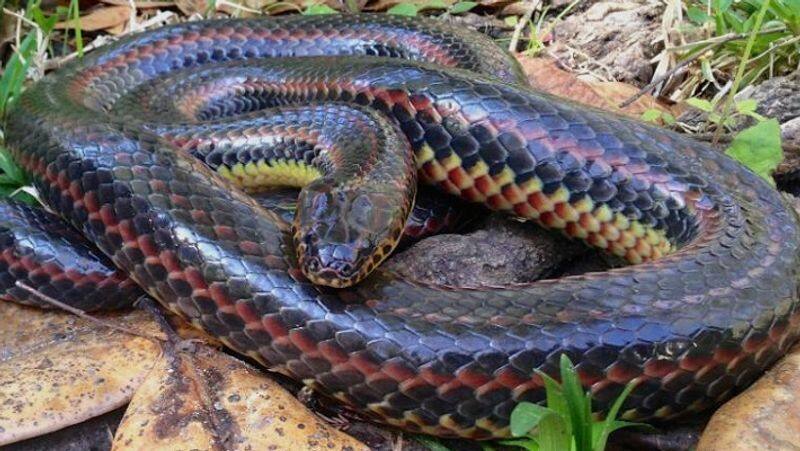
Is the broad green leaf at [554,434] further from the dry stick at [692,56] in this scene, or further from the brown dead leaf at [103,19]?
the brown dead leaf at [103,19]

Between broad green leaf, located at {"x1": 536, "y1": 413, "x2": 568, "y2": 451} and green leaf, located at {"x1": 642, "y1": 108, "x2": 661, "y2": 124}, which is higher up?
green leaf, located at {"x1": 642, "y1": 108, "x2": 661, "y2": 124}

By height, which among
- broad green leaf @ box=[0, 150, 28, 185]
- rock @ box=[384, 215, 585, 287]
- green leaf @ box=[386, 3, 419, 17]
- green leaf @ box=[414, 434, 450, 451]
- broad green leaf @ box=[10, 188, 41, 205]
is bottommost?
green leaf @ box=[414, 434, 450, 451]

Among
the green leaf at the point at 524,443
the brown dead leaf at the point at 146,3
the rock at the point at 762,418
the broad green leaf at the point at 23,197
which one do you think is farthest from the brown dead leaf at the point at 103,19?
the rock at the point at 762,418

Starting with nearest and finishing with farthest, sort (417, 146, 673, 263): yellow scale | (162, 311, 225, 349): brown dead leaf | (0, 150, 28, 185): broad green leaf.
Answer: (162, 311, 225, 349): brown dead leaf, (417, 146, 673, 263): yellow scale, (0, 150, 28, 185): broad green leaf

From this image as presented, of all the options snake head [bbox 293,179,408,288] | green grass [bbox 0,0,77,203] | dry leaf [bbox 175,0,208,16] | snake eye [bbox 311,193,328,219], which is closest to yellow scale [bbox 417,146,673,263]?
snake head [bbox 293,179,408,288]

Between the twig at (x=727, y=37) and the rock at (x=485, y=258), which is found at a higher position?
the twig at (x=727, y=37)

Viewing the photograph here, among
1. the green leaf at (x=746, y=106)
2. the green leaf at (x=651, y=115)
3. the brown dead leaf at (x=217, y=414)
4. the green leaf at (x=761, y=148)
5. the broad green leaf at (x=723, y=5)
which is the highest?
the broad green leaf at (x=723, y=5)

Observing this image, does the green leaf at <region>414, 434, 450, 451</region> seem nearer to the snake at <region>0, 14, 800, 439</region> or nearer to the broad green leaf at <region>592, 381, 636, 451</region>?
the snake at <region>0, 14, 800, 439</region>
